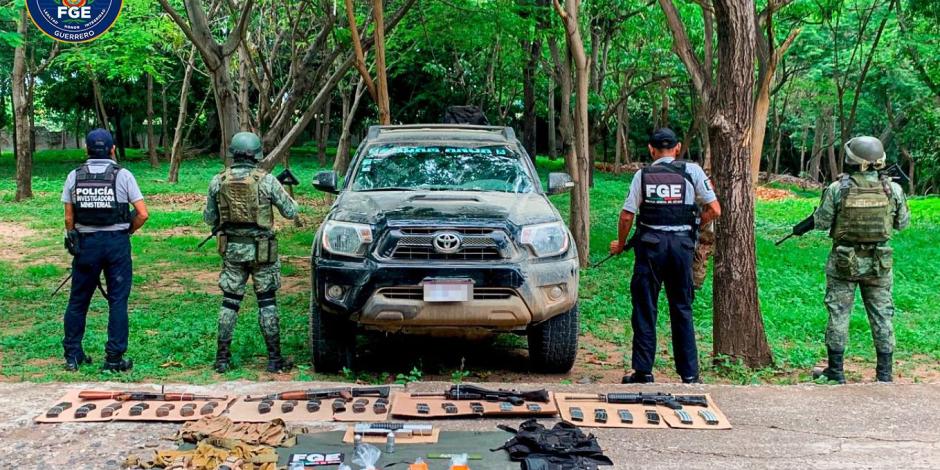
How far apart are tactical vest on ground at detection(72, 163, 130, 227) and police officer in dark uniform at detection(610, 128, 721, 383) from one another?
3964 millimetres

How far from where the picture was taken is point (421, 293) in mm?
6336

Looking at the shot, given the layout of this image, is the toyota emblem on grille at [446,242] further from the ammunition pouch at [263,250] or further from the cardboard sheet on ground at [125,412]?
the cardboard sheet on ground at [125,412]

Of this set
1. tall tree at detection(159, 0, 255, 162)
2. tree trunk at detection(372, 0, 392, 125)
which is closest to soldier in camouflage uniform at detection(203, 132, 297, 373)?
tall tree at detection(159, 0, 255, 162)

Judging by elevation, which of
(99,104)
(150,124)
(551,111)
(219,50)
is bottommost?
(150,124)

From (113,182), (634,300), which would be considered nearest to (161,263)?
(113,182)

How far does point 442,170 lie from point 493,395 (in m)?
2.59

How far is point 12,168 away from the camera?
33500 millimetres

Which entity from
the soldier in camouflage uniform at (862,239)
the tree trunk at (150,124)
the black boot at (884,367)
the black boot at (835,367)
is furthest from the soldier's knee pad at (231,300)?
the tree trunk at (150,124)

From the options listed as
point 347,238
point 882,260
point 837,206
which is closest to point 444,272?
point 347,238

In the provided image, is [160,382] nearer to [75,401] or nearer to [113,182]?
[75,401]

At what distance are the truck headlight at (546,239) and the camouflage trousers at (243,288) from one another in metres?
2.04

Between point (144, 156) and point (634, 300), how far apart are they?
1536 inches

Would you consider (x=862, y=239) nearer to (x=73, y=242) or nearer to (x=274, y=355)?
(x=274, y=355)

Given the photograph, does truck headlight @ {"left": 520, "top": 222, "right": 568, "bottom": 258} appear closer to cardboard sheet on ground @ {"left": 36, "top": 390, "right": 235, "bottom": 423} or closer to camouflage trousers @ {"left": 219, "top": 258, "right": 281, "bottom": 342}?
camouflage trousers @ {"left": 219, "top": 258, "right": 281, "bottom": 342}
